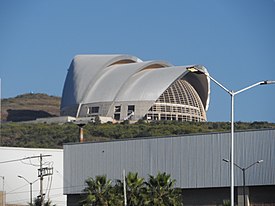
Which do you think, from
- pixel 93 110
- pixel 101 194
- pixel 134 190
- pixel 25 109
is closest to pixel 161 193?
pixel 134 190

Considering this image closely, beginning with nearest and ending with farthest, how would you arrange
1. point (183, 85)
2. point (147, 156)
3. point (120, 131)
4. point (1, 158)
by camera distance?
1. point (147, 156)
2. point (1, 158)
3. point (120, 131)
4. point (183, 85)

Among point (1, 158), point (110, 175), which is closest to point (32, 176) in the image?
point (1, 158)

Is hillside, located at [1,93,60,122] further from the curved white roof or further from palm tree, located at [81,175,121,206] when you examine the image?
palm tree, located at [81,175,121,206]

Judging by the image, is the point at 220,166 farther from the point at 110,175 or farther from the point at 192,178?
the point at 110,175

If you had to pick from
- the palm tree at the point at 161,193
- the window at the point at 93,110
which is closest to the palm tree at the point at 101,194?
the palm tree at the point at 161,193

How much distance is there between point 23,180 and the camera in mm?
83688

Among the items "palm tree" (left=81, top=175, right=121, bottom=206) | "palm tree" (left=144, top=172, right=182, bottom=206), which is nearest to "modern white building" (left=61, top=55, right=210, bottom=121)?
"palm tree" (left=81, top=175, right=121, bottom=206)

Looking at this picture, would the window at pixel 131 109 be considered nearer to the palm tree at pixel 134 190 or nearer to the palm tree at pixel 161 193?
the palm tree at pixel 134 190

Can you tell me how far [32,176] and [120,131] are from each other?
93.4 ft

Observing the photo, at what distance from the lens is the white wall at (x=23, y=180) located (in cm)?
8344

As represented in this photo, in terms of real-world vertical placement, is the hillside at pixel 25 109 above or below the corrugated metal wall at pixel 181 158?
above

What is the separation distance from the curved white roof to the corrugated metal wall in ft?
169

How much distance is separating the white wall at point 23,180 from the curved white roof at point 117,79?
137 ft

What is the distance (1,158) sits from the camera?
274ft
